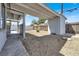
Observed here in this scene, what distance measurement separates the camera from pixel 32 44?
9.44 metres

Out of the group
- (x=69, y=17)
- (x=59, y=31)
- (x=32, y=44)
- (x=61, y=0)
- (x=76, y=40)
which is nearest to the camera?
(x=61, y=0)

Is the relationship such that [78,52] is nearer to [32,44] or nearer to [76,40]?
[76,40]

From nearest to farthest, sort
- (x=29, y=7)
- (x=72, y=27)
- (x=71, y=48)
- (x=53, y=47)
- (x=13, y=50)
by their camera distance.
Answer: (x=13, y=50) → (x=29, y=7) → (x=71, y=48) → (x=53, y=47) → (x=72, y=27)

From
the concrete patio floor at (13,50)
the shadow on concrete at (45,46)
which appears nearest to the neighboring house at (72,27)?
the shadow on concrete at (45,46)

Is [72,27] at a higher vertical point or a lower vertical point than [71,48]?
higher

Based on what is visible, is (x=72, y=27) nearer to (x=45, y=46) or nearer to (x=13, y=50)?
(x=45, y=46)

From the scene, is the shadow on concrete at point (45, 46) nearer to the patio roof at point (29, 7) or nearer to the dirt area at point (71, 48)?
the dirt area at point (71, 48)

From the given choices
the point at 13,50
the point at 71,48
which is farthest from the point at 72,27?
the point at 13,50

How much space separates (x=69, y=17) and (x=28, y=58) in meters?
17.7

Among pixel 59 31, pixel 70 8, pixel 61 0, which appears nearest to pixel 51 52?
pixel 59 31

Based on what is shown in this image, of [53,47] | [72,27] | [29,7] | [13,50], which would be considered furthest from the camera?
[72,27]

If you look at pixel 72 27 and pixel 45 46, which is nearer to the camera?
pixel 45 46

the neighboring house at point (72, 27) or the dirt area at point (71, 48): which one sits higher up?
the neighboring house at point (72, 27)

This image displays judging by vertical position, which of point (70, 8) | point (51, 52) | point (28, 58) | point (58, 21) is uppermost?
point (70, 8)
